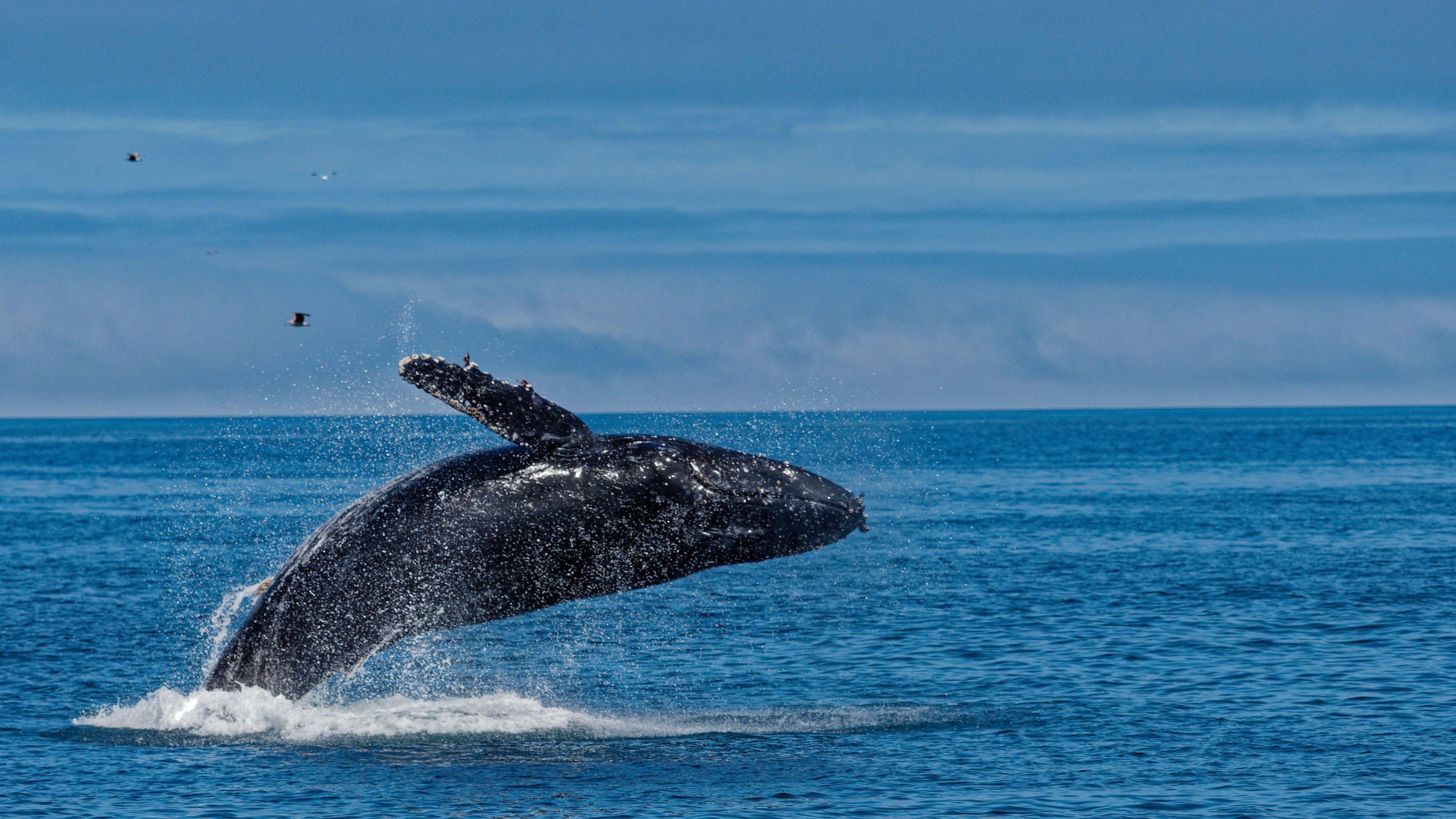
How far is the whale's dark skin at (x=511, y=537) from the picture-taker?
16266 millimetres

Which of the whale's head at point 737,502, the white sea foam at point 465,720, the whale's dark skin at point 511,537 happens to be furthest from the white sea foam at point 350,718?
the whale's head at point 737,502

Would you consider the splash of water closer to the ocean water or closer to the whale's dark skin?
the ocean water

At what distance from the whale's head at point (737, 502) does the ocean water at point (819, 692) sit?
267cm

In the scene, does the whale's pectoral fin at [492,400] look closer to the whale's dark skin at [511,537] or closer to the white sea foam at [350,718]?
the whale's dark skin at [511,537]

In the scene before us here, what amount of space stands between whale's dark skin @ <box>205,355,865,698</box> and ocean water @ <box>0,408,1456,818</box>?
1.55 meters

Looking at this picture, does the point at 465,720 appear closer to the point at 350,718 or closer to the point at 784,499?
the point at 350,718

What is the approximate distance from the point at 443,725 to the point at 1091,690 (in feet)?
30.7

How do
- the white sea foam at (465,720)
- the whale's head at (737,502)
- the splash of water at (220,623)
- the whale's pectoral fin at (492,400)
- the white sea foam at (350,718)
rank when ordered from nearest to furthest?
the whale's pectoral fin at (492,400) → the whale's head at (737,502) → the white sea foam at (350,718) → the white sea foam at (465,720) → the splash of water at (220,623)

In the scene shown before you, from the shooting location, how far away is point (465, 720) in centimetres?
2039

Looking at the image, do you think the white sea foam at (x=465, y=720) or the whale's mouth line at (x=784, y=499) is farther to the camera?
the white sea foam at (x=465, y=720)

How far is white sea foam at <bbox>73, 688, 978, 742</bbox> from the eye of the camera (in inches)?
745

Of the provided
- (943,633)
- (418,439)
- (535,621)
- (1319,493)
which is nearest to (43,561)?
(535,621)

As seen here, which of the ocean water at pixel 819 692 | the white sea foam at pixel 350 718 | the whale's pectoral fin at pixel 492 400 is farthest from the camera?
the white sea foam at pixel 350 718

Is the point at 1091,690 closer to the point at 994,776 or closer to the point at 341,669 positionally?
the point at 994,776
